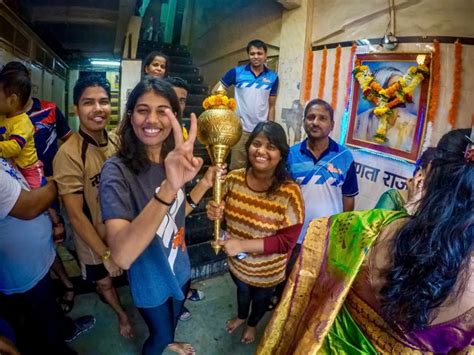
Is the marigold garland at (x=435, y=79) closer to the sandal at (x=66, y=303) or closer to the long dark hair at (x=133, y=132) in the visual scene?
the long dark hair at (x=133, y=132)

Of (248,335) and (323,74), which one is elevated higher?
(323,74)

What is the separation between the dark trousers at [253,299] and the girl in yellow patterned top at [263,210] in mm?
70

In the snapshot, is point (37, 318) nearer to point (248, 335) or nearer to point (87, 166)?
point (87, 166)

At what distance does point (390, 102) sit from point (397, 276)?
2309 millimetres

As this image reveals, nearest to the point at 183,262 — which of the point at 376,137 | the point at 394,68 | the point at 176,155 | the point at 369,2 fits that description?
the point at 176,155

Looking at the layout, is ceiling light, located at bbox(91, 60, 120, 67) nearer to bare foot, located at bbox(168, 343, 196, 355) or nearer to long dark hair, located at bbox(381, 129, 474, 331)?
bare foot, located at bbox(168, 343, 196, 355)

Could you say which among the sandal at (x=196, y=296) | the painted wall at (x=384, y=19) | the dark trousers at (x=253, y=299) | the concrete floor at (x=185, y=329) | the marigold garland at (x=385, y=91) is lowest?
the concrete floor at (x=185, y=329)

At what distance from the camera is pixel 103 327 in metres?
2.20

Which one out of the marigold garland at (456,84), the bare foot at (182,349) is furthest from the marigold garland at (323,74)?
the bare foot at (182,349)

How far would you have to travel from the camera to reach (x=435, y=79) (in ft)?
8.02

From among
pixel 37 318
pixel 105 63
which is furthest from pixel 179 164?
pixel 105 63

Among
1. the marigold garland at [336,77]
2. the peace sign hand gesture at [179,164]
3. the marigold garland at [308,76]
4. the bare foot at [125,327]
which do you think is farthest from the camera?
the marigold garland at [308,76]

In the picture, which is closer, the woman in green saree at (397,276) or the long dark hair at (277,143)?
the woman in green saree at (397,276)

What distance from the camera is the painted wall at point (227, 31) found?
4574 millimetres
